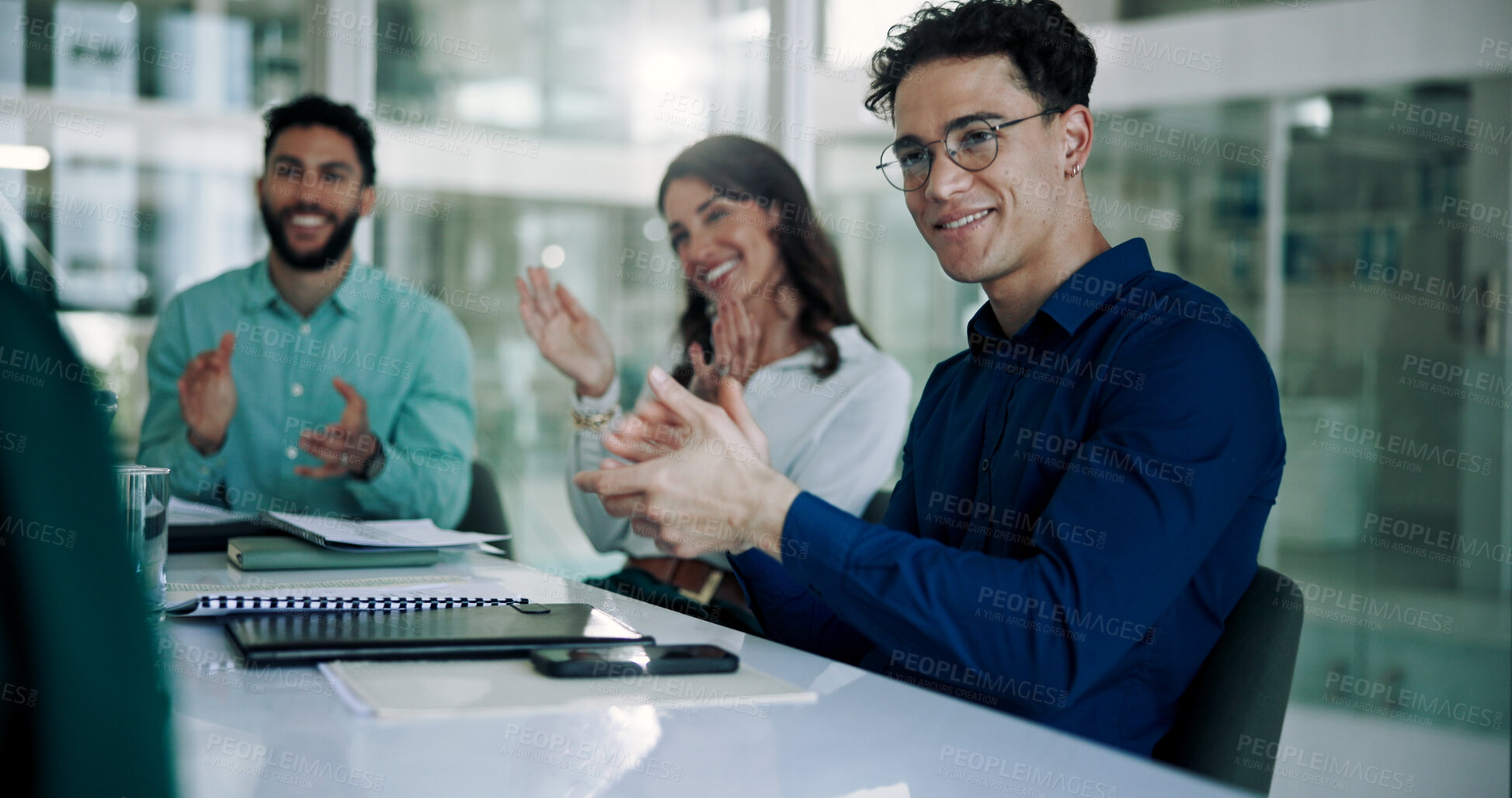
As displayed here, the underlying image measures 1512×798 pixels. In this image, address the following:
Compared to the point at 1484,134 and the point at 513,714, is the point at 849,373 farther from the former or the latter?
the point at 1484,134

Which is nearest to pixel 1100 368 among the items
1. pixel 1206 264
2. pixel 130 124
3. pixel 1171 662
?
pixel 1171 662

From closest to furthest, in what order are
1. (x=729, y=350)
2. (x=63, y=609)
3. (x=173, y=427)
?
1. (x=63, y=609)
2. (x=729, y=350)
3. (x=173, y=427)

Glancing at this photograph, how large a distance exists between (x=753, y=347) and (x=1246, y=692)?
4.77 ft

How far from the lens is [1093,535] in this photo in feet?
3.94

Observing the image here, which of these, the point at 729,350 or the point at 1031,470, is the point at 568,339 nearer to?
the point at 729,350

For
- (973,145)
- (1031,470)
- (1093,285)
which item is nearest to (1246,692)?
(1031,470)

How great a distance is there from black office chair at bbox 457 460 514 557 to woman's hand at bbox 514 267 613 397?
0.36m

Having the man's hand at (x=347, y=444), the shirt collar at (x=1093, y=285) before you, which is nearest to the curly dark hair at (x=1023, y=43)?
the shirt collar at (x=1093, y=285)

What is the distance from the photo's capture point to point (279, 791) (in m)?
0.78

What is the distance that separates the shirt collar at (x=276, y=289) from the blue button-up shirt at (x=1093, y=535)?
1.91 m

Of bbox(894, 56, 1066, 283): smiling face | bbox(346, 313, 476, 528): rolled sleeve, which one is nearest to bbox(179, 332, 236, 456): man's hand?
bbox(346, 313, 476, 528): rolled sleeve

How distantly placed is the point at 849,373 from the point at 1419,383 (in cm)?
168

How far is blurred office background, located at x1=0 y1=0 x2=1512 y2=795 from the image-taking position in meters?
3.03

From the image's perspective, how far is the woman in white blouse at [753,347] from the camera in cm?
237
